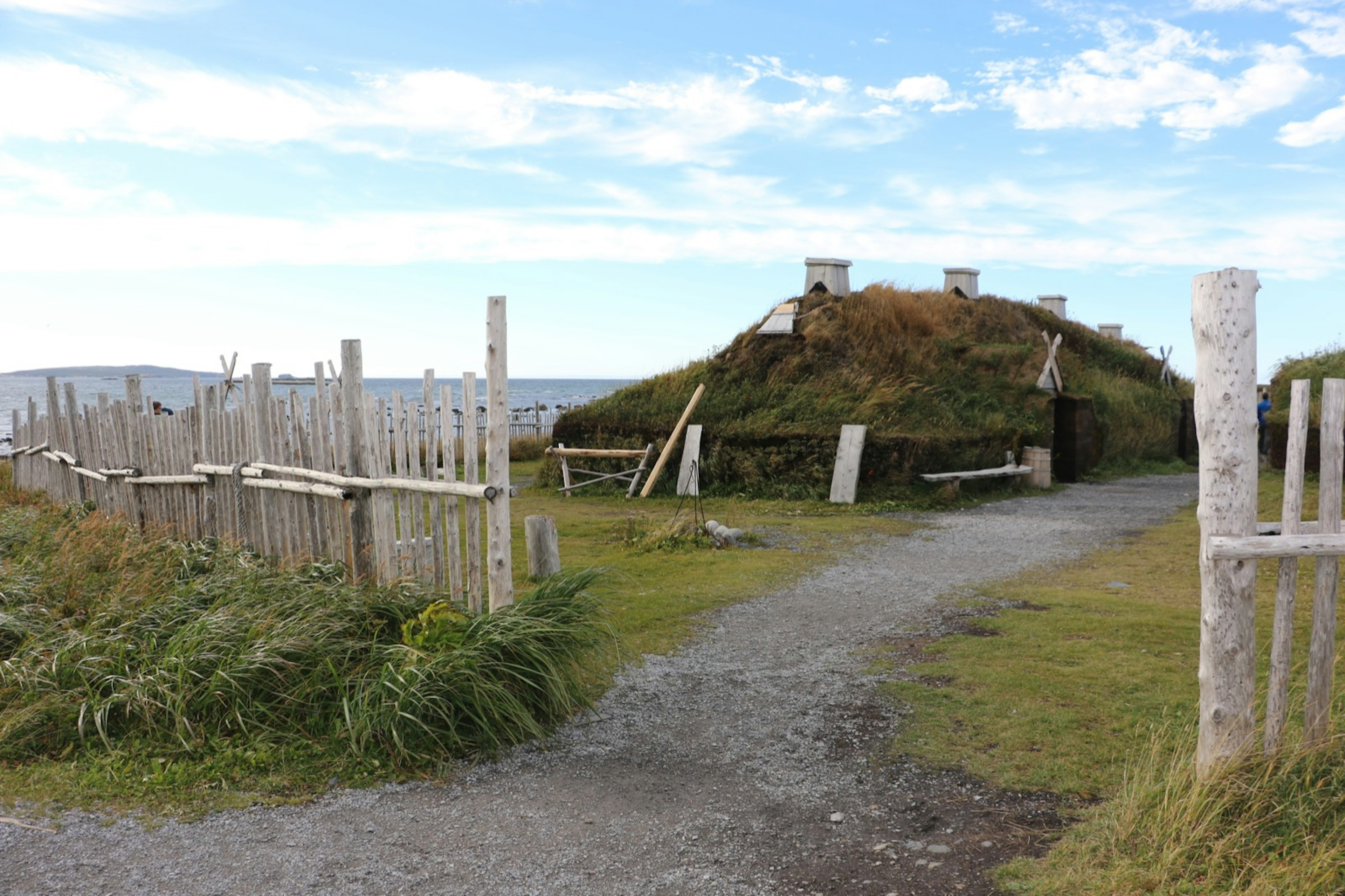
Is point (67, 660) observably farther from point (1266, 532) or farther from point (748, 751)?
point (1266, 532)

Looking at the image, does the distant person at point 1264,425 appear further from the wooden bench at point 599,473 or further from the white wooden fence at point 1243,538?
the white wooden fence at point 1243,538

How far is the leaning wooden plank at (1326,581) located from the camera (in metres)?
4.41

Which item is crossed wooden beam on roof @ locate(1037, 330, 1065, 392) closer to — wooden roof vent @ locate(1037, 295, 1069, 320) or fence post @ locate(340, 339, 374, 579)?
wooden roof vent @ locate(1037, 295, 1069, 320)

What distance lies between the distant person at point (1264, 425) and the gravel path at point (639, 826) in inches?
628

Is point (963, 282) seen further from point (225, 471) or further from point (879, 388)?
point (225, 471)

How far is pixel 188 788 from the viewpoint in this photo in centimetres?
514

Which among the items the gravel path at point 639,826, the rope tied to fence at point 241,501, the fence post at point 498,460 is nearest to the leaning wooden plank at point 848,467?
the rope tied to fence at point 241,501

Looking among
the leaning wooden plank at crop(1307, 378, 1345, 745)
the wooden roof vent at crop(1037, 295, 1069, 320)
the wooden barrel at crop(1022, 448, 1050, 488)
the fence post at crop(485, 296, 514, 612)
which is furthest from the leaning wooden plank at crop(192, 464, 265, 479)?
the wooden roof vent at crop(1037, 295, 1069, 320)

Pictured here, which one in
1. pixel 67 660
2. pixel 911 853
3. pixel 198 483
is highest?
pixel 198 483

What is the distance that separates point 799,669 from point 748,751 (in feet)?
5.59

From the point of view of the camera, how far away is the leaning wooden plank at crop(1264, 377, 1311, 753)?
175 inches

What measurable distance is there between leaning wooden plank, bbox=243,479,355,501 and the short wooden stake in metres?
1.84

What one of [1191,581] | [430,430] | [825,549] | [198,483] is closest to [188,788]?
[430,430]

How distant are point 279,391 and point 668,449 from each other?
93415 mm
